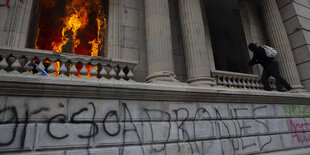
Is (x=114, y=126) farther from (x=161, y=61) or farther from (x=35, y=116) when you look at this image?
(x=161, y=61)

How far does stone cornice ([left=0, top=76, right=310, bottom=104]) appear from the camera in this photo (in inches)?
142

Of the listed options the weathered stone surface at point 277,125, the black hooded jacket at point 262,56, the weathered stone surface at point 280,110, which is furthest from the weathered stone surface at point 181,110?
the black hooded jacket at point 262,56

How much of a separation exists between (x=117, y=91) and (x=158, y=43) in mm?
2893

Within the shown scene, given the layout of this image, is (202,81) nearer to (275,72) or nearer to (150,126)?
(150,126)

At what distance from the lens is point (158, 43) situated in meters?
6.58

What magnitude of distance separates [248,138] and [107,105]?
4.47 m

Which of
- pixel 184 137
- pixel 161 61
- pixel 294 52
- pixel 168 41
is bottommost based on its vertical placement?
pixel 184 137

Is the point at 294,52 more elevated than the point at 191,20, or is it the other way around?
the point at 191,20

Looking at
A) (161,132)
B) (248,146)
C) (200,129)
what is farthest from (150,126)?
(248,146)

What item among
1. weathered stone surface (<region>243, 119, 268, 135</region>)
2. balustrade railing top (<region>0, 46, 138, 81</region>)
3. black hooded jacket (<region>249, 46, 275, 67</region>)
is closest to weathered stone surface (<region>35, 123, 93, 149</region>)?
balustrade railing top (<region>0, 46, 138, 81</region>)

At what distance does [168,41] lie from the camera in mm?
6754

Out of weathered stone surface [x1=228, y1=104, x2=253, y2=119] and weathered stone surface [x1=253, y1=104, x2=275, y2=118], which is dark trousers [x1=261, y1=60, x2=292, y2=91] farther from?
weathered stone surface [x1=228, y1=104, x2=253, y2=119]

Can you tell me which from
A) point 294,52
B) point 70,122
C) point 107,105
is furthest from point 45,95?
point 294,52

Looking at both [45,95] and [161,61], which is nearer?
[45,95]
